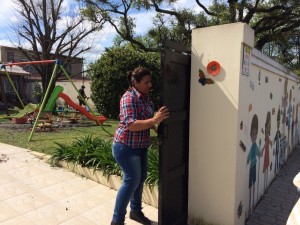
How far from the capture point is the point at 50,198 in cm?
429

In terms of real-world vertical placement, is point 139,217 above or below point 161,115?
below

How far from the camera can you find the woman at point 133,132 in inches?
117

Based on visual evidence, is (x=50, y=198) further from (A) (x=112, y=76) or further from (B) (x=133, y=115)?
(A) (x=112, y=76)

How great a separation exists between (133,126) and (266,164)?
3.08 meters

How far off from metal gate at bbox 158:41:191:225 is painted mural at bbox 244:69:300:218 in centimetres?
71

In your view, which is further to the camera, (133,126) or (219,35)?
(219,35)

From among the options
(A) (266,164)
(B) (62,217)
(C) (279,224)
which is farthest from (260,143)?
(B) (62,217)

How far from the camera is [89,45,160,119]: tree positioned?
12.2 metres

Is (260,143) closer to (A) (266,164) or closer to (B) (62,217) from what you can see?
(A) (266,164)

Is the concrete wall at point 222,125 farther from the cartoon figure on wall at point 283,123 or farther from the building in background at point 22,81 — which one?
the building in background at point 22,81

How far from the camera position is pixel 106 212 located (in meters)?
3.92

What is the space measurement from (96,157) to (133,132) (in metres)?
2.35

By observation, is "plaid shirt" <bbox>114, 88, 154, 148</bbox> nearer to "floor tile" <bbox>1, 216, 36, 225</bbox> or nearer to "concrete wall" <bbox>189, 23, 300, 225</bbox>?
"concrete wall" <bbox>189, 23, 300, 225</bbox>

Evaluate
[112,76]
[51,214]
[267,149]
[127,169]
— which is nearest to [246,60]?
[127,169]
